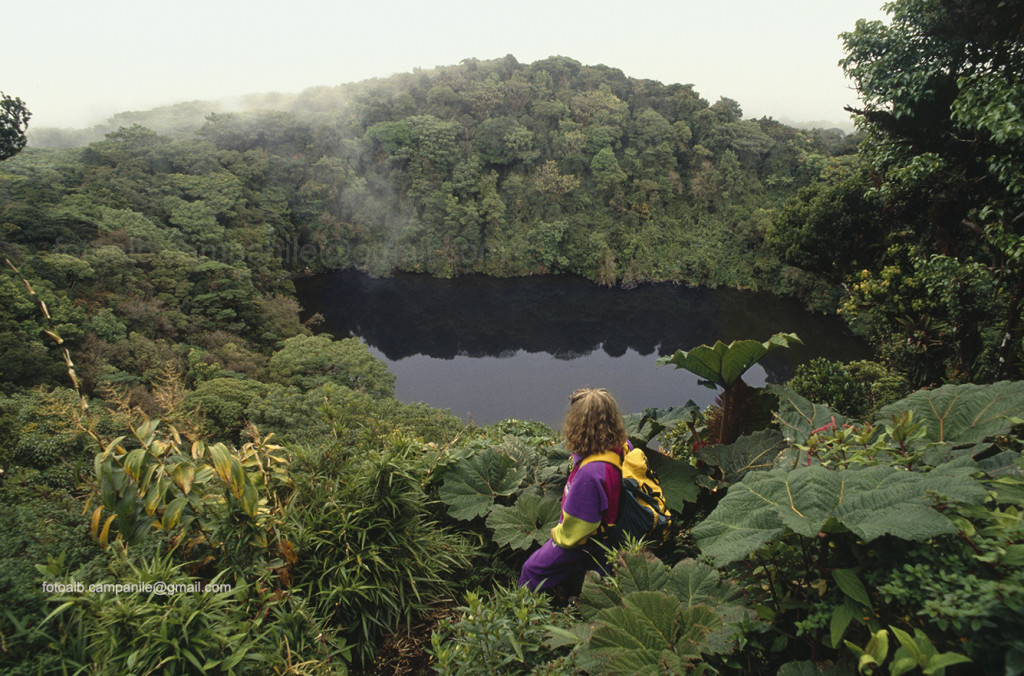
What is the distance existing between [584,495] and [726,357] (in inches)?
36.2

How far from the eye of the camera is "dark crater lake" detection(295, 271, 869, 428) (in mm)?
15859

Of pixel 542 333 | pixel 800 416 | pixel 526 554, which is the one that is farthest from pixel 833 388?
pixel 542 333

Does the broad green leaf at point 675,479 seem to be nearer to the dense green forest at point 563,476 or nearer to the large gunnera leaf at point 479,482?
the dense green forest at point 563,476

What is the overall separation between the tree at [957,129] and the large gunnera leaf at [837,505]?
407 centimetres

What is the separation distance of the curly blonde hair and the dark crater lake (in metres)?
11.9

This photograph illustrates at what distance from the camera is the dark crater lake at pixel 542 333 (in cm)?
1586

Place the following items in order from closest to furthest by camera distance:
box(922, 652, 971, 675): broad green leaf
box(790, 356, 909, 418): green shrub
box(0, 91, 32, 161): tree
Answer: box(922, 652, 971, 675): broad green leaf < box(790, 356, 909, 418): green shrub < box(0, 91, 32, 161): tree

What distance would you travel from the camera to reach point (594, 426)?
6.08 ft

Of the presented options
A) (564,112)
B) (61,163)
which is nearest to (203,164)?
(61,163)

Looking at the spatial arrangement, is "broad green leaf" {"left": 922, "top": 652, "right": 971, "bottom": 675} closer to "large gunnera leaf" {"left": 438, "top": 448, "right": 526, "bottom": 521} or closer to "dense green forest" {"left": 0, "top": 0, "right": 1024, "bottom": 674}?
"dense green forest" {"left": 0, "top": 0, "right": 1024, "bottom": 674}

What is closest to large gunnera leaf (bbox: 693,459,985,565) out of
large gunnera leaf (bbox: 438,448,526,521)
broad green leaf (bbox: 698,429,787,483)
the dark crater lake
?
broad green leaf (bbox: 698,429,787,483)

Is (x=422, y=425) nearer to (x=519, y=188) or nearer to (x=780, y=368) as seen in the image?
(x=780, y=368)

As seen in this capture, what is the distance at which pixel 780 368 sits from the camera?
16562 millimetres

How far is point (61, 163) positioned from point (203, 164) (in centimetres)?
497
